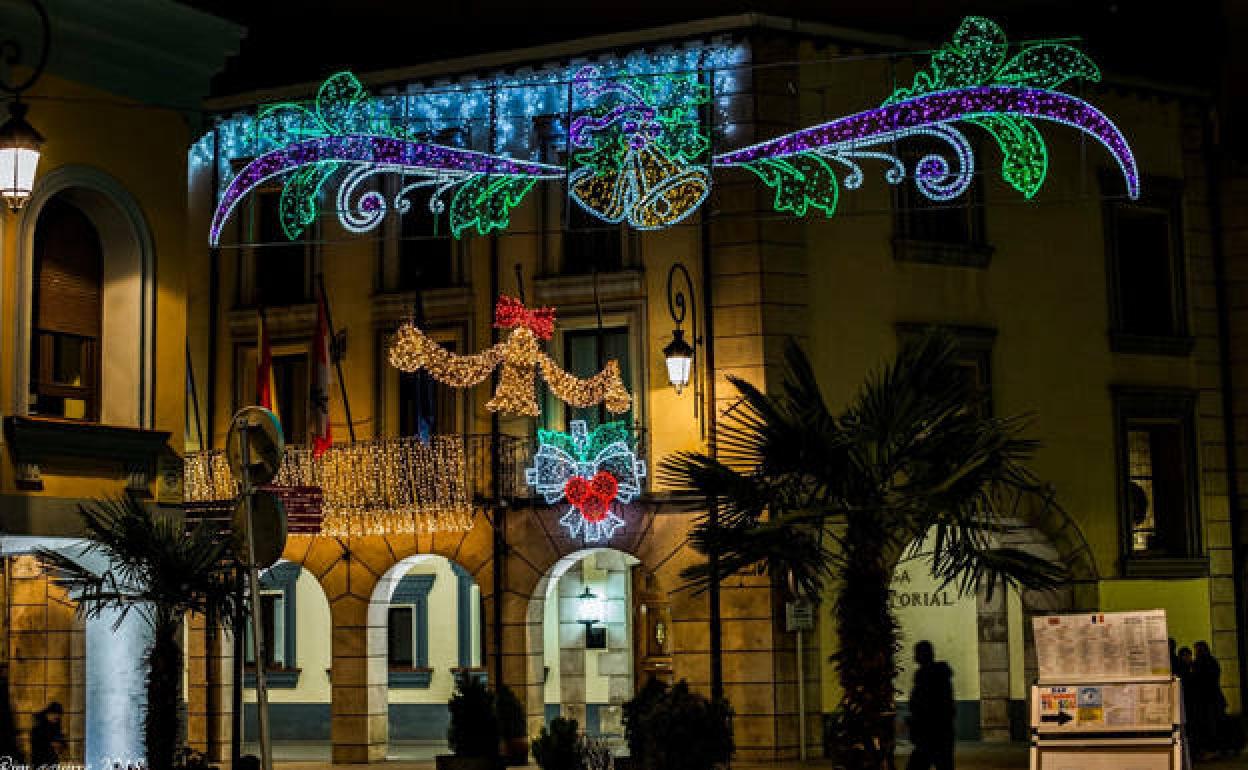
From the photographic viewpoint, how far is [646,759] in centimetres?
1919

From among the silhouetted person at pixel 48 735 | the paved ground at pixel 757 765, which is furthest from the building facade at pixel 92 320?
the paved ground at pixel 757 765

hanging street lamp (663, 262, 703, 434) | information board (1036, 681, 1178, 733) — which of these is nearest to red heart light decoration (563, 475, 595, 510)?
hanging street lamp (663, 262, 703, 434)

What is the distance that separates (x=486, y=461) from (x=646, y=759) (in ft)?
35.1

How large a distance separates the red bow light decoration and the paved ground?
6.35m

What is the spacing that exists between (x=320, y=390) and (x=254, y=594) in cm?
1576

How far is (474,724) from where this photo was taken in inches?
978

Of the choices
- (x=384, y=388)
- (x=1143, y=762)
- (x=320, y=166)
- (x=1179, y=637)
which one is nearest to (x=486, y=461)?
(x=384, y=388)

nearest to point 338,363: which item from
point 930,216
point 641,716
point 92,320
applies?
point 930,216

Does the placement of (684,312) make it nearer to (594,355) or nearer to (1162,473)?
(594,355)

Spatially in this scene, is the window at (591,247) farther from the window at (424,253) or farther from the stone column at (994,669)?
the stone column at (994,669)

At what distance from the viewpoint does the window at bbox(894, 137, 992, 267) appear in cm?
2911

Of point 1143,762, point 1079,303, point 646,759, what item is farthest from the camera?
point 1079,303

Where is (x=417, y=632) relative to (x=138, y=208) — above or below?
below

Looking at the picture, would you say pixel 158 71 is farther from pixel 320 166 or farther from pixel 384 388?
pixel 384 388
